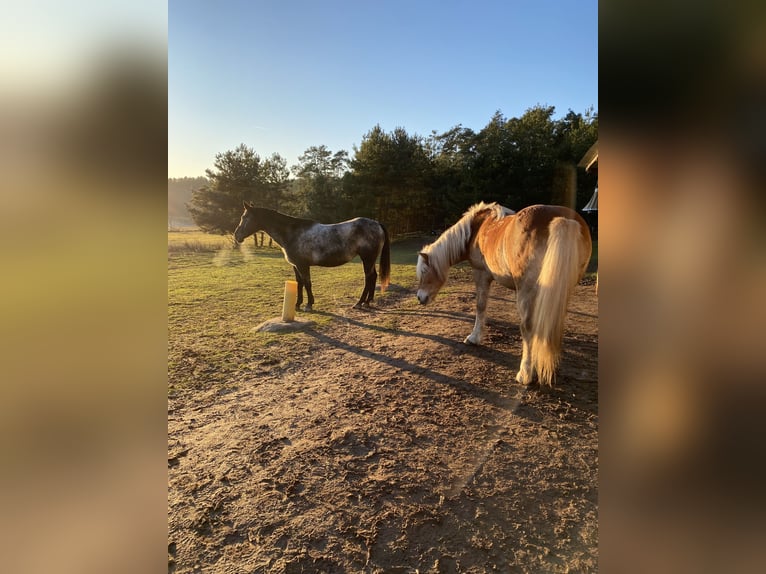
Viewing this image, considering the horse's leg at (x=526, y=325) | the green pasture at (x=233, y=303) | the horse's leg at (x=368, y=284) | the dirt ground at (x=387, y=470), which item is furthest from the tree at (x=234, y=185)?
the horse's leg at (x=526, y=325)

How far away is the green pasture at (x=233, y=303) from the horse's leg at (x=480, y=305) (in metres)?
1.95

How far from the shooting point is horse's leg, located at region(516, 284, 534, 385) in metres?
2.88

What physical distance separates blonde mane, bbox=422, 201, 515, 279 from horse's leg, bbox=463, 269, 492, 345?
345 millimetres

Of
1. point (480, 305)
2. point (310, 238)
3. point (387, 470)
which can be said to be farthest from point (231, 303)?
point (387, 470)

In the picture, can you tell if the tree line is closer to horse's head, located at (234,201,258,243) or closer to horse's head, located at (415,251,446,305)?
horse's head, located at (234,201,258,243)

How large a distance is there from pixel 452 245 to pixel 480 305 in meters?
0.81

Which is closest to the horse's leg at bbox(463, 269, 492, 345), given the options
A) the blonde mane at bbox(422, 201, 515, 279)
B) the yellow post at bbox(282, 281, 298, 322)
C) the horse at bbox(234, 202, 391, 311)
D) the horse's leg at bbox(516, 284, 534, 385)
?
the blonde mane at bbox(422, 201, 515, 279)

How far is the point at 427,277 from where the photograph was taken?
14.6ft

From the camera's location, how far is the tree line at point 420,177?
33.7 feet
